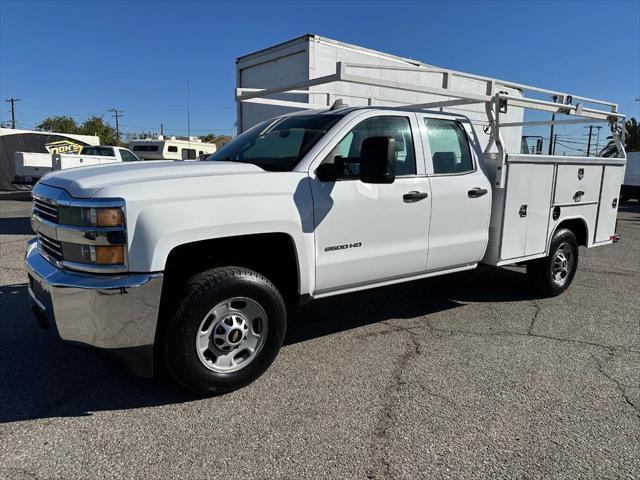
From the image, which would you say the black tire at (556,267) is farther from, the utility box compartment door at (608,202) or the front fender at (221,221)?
the front fender at (221,221)

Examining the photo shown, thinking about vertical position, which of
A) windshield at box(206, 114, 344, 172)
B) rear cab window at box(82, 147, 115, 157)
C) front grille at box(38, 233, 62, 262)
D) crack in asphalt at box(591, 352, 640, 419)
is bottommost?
crack in asphalt at box(591, 352, 640, 419)

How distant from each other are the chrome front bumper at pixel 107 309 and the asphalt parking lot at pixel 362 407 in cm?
52

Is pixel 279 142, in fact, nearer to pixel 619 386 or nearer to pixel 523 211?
pixel 523 211

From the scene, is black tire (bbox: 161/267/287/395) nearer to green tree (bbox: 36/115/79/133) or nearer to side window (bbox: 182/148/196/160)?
side window (bbox: 182/148/196/160)

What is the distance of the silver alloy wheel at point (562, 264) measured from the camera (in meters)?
5.85

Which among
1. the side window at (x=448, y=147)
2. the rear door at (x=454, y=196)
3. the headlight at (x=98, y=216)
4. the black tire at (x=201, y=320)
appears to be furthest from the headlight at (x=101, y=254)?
the side window at (x=448, y=147)

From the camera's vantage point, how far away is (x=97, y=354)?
3.17 m

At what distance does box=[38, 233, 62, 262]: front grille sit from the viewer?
10.3 ft

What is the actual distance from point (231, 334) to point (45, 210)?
59.1 inches

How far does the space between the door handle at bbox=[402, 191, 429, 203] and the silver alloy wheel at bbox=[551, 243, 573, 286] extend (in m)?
2.42


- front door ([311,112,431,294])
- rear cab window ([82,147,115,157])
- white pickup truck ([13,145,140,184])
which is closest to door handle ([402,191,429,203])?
front door ([311,112,431,294])

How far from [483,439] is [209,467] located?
1571mm

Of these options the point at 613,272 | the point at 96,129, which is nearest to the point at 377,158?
the point at 613,272

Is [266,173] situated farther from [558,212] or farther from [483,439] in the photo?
[558,212]
